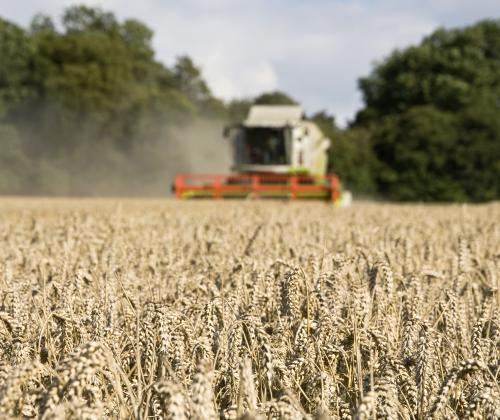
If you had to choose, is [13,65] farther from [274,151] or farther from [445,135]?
[445,135]

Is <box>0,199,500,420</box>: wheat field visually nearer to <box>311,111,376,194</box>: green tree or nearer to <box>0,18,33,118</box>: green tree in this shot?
<box>0,18,33,118</box>: green tree

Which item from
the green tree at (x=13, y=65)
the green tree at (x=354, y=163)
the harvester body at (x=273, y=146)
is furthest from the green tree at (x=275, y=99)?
the harvester body at (x=273, y=146)

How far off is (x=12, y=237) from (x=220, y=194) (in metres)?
16.6

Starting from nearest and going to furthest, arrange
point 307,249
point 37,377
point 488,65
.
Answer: point 37,377 < point 307,249 < point 488,65

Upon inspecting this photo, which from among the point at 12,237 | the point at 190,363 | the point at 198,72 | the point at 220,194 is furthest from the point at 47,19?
the point at 190,363

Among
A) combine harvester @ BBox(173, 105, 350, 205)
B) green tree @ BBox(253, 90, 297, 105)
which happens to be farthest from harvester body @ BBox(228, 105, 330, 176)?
green tree @ BBox(253, 90, 297, 105)

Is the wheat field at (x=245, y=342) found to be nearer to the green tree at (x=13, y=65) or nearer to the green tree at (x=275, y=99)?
the green tree at (x=13, y=65)

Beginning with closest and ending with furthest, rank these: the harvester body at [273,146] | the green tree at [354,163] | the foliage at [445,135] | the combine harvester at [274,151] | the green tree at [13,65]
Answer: the combine harvester at [274,151]
the harvester body at [273,146]
the green tree at [13,65]
the foliage at [445,135]
the green tree at [354,163]

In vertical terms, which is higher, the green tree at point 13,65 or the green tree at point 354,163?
the green tree at point 13,65

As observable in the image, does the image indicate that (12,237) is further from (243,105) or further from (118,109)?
(243,105)

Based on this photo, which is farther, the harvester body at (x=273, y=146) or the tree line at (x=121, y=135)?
the tree line at (x=121, y=135)

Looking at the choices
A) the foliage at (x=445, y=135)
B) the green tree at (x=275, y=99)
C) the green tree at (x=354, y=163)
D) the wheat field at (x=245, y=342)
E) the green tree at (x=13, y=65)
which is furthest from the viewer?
the green tree at (x=275, y=99)

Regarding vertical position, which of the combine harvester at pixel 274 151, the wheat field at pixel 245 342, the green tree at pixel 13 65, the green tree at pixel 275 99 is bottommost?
the wheat field at pixel 245 342

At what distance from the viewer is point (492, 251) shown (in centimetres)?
669
